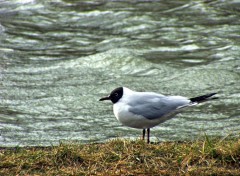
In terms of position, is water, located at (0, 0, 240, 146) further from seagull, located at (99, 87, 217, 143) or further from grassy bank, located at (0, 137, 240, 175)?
grassy bank, located at (0, 137, 240, 175)

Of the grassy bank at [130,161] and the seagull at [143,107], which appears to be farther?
the seagull at [143,107]

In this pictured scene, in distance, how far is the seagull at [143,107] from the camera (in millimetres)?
6270

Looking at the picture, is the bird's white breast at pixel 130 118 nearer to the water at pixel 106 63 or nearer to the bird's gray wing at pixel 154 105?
the bird's gray wing at pixel 154 105

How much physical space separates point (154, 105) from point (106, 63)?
5698 mm

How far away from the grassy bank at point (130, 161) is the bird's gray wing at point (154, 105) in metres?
0.86

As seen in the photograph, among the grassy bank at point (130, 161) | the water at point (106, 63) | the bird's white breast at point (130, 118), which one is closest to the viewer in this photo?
the grassy bank at point (130, 161)

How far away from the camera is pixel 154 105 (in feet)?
20.9

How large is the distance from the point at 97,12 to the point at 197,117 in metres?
7.21

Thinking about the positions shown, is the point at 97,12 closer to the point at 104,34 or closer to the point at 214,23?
the point at 104,34

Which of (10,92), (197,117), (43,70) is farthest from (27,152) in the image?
(43,70)

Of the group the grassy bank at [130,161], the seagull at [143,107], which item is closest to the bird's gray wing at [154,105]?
the seagull at [143,107]

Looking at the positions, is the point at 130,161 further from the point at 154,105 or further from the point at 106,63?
the point at 106,63

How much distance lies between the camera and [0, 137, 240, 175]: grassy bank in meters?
4.96

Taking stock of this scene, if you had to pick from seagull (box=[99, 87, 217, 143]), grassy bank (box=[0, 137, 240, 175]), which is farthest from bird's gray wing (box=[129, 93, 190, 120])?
grassy bank (box=[0, 137, 240, 175])
